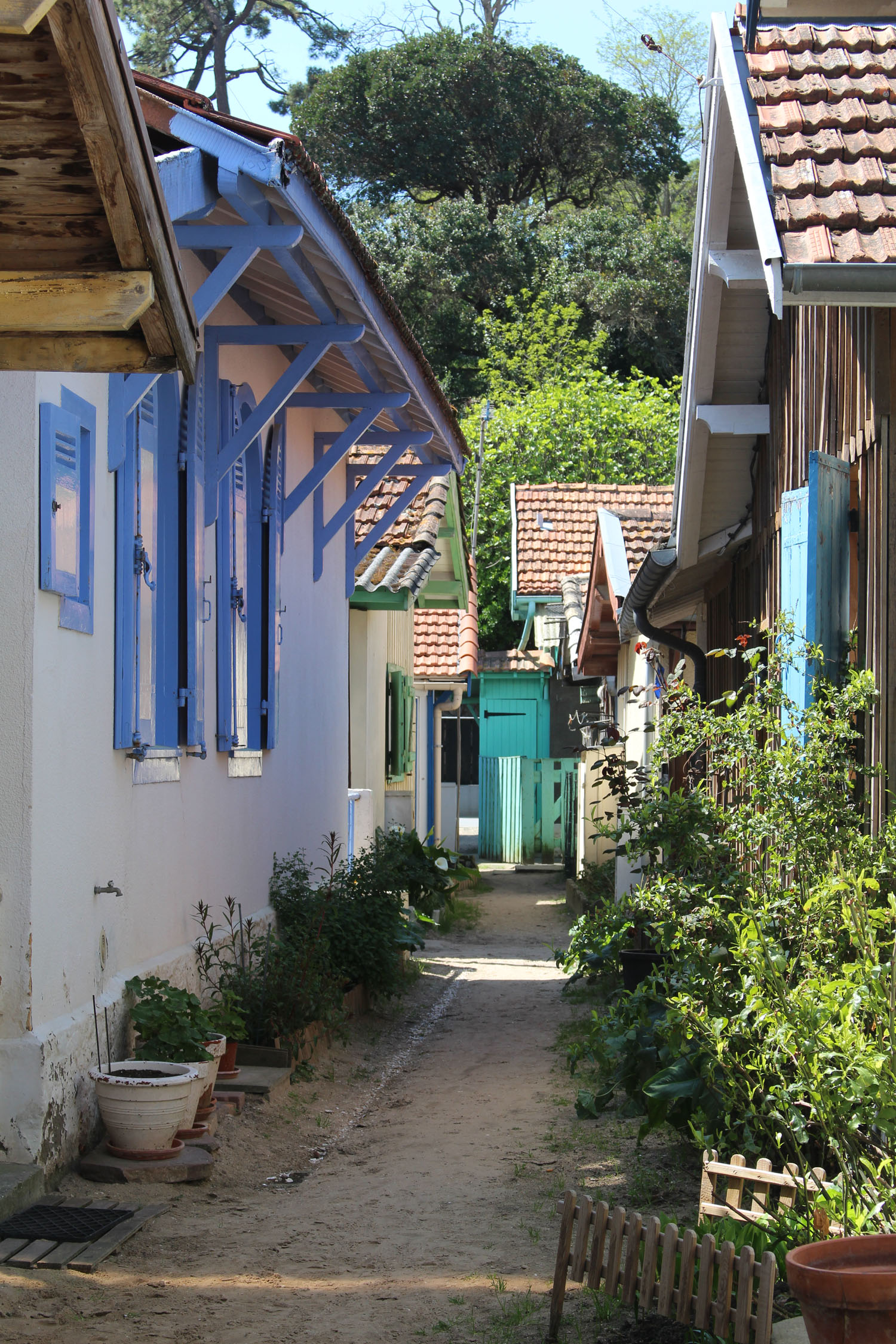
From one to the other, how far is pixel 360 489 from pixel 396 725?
5.50 m

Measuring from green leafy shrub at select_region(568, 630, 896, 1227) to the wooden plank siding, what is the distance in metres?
0.15

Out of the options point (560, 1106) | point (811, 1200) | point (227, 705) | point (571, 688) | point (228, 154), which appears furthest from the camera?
point (571, 688)

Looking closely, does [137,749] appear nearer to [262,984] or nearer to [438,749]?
[262,984]

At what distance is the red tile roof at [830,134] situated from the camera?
3938mm

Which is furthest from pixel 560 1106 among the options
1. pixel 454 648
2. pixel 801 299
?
pixel 454 648

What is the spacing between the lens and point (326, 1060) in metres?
7.93

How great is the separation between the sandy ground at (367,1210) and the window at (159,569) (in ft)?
6.38

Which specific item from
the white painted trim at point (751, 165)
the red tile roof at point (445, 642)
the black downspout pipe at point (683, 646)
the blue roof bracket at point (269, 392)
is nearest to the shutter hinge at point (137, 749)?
the blue roof bracket at point (269, 392)

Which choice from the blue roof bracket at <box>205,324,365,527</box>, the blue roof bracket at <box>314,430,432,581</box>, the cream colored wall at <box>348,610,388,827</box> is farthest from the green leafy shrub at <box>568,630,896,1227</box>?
the cream colored wall at <box>348,610,388,827</box>

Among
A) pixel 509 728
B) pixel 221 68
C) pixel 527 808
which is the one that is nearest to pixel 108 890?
pixel 527 808

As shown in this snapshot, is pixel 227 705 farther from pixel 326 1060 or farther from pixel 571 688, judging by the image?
pixel 571 688

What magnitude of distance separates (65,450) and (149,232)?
8.08 feet

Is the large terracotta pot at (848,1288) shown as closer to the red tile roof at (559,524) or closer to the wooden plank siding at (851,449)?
the wooden plank siding at (851,449)

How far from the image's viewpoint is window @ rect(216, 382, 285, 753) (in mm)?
7910
